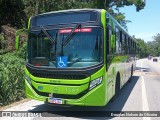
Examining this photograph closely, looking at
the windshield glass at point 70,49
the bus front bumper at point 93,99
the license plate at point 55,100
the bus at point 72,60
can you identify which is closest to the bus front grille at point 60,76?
the bus at point 72,60

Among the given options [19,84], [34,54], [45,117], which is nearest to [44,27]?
[34,54]

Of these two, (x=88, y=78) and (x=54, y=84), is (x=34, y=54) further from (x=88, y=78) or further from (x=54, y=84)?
(x=88, y=78)

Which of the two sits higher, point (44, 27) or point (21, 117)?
point (44, 27)

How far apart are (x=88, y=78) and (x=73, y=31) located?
4.70 feet

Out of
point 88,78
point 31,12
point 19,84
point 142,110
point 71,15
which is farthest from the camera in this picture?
point 31,12

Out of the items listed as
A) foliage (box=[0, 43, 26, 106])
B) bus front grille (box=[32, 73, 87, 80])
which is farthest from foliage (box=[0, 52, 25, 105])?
bus front grille (box=[32, 73, 87, 80])

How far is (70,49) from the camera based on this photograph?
8.27 meters

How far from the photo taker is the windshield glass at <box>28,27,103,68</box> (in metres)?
8.06

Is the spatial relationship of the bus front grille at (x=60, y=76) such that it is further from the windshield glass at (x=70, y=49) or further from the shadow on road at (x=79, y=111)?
the shadow on road at (x=79, y=111)

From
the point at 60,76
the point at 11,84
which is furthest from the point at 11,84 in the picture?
the point at 60,76

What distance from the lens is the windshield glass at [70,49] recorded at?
26.5 feet

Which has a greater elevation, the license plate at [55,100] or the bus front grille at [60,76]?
the bus front grille at [60,76]

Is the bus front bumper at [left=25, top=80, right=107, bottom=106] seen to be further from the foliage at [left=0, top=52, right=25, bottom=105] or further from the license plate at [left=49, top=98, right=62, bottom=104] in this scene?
the foliage at [left=0, top=52, right=25, bottom=105]

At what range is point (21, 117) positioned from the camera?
8297mm
